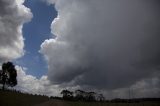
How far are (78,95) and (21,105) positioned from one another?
3941 inches

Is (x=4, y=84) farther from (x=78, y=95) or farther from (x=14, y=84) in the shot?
(x=78, y=95)

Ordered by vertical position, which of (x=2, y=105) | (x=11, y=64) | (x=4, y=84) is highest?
(x=11, y=64)

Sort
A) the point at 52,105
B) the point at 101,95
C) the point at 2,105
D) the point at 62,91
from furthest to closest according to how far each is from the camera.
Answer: the point at 101,95 → the point at 62,91 → the point at 52,105 → the point at 2,105

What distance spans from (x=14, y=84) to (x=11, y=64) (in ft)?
26.9

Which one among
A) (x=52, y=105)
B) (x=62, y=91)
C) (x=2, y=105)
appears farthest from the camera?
(x=62, y=91)

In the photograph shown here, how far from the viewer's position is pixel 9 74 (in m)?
96.1

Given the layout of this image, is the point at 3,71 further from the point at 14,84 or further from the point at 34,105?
the point at 34,105

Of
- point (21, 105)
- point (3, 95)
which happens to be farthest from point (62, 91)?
point (21, 105)

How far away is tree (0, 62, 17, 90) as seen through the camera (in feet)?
311

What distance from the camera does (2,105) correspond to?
56.3 meters

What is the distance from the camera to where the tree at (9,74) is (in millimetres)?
94750

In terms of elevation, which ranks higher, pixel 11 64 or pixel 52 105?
pixel 11 64

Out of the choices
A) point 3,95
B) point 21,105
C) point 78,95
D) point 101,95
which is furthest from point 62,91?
point 21,105

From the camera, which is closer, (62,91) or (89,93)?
(62,91)
